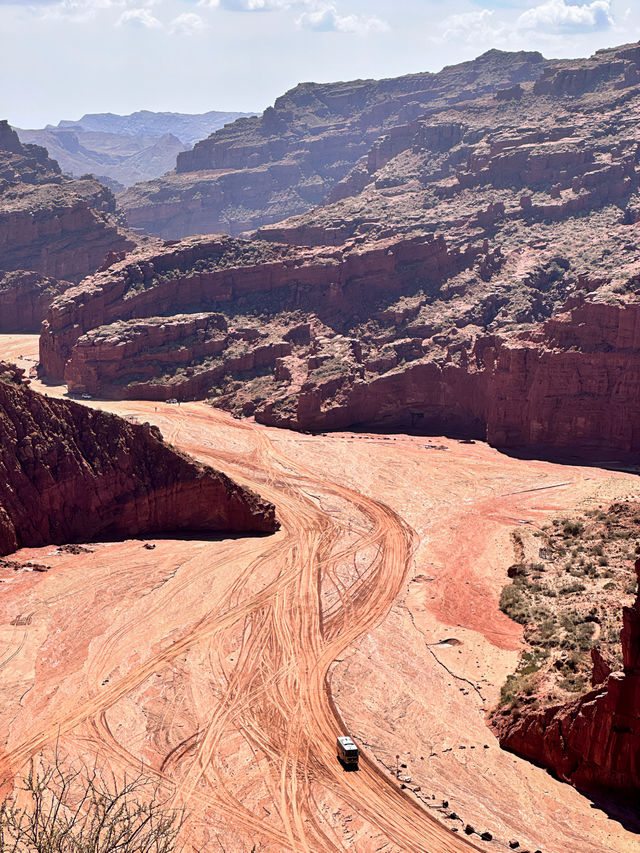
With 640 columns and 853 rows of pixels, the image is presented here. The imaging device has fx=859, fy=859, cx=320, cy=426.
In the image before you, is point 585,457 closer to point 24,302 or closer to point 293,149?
point 24,302

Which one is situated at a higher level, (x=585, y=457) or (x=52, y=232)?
(x=52, y=232)

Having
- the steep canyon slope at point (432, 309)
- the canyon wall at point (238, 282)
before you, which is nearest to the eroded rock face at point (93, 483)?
the steep canyon slope at point (432, 309)

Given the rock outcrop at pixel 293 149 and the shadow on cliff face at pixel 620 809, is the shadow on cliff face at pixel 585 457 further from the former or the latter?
the rock outcrop at pixel 293 149

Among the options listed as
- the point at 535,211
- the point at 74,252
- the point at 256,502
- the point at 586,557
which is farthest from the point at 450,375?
the point at 74,252

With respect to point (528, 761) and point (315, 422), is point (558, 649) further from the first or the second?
point (315, 422)

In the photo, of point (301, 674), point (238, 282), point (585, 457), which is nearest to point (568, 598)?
point (301, 674)

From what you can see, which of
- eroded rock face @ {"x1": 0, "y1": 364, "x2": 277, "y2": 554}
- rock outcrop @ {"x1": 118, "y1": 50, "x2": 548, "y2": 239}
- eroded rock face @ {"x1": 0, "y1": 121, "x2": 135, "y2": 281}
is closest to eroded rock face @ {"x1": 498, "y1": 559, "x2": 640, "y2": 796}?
eroded rock face @ {"x1": 0, "y1": 364, "x2": 277, "y2": 554}
